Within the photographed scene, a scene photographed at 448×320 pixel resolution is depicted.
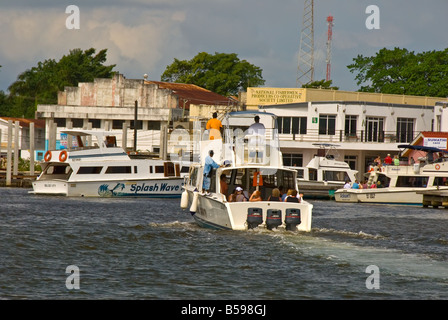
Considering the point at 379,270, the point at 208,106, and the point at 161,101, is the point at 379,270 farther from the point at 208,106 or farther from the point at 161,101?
the point at 161,101

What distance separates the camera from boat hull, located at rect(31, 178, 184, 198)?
45625 millimetres

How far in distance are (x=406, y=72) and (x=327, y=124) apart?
2218 cm

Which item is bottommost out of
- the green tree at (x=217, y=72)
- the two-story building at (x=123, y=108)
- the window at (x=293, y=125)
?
the window at (x=293, y=125)

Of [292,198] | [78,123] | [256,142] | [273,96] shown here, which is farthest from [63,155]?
[78,123]

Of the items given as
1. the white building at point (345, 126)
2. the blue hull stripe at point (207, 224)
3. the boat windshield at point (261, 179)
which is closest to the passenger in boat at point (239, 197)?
the boat windshield at point (261, 179)

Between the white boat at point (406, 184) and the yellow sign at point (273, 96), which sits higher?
the yellow sign at point (273, 96)

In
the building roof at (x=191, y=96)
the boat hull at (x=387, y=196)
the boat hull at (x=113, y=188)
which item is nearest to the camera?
the boat hull at (x=113, y=188)

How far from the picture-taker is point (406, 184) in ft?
155

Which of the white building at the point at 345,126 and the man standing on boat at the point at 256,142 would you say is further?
the white building at the point at 345,126

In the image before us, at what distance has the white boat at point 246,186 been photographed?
23.6 m

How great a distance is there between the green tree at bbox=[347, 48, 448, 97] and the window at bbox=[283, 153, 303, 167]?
900 inches

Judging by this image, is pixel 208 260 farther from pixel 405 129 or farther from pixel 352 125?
pixel 405 129

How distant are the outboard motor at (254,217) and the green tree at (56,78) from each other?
82.8m

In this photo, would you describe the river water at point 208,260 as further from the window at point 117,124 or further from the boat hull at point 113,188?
the window at point 117,124
